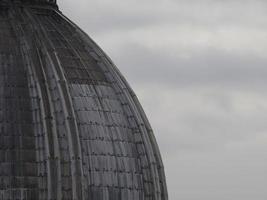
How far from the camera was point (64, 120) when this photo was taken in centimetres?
7781

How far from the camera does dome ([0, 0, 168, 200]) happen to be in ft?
250

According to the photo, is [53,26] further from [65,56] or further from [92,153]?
[92,153]

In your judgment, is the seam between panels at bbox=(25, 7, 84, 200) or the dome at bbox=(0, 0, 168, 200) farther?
the seam between panels at bbox=(25, 7, 84, 200)

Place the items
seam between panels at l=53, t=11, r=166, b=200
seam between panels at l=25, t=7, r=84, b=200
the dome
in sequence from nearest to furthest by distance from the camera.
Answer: the dome < seam between panels at l=25, t=7, r=84, b=200 < seam between panels at l=53, t=11, r=166, b=200

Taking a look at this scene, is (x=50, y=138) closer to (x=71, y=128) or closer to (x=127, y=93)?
(x=71, y=128)

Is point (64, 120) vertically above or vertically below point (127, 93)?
below

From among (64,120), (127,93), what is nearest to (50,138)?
(64,120)

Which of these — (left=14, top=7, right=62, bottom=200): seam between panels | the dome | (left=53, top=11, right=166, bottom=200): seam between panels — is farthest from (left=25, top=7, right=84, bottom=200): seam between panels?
(left=53, top=11, right=166, bottom=200): seam between panels

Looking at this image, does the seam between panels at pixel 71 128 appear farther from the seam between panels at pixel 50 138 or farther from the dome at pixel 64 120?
the seam between panels at pixel 50 138

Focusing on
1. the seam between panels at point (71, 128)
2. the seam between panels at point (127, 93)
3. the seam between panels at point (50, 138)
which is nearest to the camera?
the seam between panels at point (50, 138)

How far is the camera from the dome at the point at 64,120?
76312mm

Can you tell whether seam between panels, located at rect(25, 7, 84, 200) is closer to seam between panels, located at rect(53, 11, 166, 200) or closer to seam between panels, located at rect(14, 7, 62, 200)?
seam between panels, located at rect(14, 7, 62, 200)

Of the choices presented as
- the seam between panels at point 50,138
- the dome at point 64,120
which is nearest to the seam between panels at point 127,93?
→ the dome at point 64,120

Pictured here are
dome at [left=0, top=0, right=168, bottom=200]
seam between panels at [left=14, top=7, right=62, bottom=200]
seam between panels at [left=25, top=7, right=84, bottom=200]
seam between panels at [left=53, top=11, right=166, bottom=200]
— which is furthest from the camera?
seam between panels at [left=53, top=11, right=166, bottom=200]
